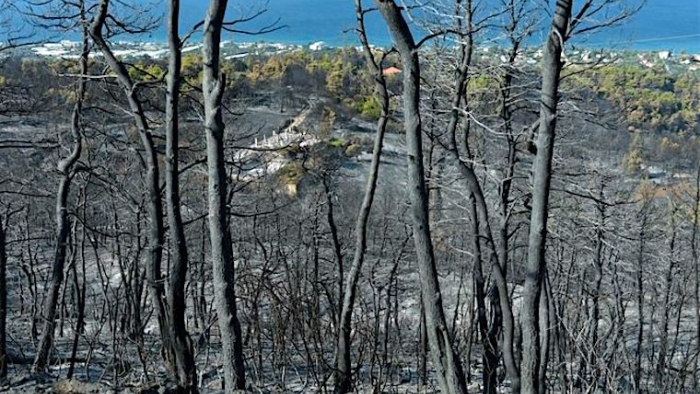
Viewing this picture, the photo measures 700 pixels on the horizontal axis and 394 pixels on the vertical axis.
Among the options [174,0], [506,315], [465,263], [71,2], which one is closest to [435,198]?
[465,263]

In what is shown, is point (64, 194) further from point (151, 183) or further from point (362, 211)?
point (362, 211)

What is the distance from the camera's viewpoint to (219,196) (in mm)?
5113

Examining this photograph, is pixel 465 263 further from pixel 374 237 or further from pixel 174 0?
pixel 174 0

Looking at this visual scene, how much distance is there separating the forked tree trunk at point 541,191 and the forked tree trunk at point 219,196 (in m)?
2.20

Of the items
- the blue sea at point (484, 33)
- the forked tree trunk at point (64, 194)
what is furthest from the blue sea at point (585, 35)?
the forked tree trunk at point (64, 194)

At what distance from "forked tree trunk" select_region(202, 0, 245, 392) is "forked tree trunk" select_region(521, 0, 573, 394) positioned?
220 cm

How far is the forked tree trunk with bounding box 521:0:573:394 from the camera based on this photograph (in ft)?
17.6

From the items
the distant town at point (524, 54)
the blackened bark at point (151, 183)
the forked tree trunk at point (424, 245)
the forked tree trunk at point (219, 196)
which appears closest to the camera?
the forked tree trunk at point (424, 245)

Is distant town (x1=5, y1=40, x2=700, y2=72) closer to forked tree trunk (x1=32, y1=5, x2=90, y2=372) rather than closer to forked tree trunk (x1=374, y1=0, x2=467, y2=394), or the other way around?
forked tree trunk (x1=32, y1=5, x2=90, y2=372)

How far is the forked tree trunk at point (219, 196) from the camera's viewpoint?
16.5ft

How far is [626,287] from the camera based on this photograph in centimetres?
2256

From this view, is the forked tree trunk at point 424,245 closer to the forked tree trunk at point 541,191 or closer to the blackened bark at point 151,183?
the forked tree trunk at point 541,191

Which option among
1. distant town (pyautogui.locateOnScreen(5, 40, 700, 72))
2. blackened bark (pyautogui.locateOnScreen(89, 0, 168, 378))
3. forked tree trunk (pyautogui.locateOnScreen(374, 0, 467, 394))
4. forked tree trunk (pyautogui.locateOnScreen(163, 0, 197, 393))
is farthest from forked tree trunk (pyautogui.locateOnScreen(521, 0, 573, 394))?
blackened bark (pyautogui.locateOnScreen(89, 0, 168, 378))

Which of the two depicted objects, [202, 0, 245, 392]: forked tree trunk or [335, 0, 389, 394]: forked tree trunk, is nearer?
[202, 0, 245, 392]: forked tree trunk
